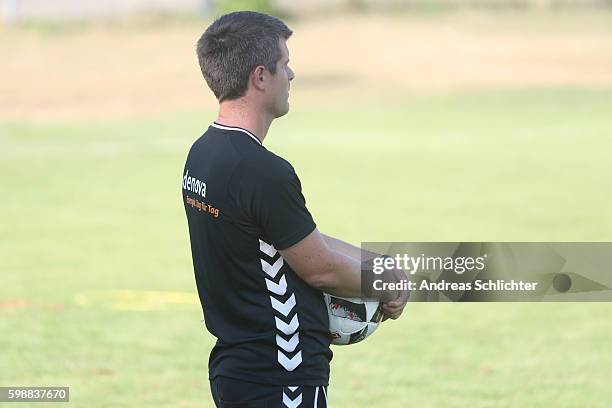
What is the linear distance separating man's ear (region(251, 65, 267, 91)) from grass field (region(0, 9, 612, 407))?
13.4ft

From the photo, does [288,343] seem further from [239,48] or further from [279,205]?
[239,48]

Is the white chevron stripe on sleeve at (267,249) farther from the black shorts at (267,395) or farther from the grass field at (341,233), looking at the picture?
the grass field at (341,233)

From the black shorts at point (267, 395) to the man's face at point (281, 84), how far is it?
3.50 feet

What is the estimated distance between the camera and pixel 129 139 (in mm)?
29328

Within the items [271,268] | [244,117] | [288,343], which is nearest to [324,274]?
[271,268]

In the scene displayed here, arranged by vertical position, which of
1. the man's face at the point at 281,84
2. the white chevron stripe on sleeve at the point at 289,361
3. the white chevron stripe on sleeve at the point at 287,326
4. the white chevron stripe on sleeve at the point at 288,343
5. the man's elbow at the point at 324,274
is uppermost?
the man's face at the point at 281,84

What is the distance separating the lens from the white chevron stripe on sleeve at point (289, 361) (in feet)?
13.6

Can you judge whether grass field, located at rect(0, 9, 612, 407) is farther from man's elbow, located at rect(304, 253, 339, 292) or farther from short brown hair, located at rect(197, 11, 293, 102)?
short brown hair, located at rect(197, 11, 293, 102)

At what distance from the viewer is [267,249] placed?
4090mm

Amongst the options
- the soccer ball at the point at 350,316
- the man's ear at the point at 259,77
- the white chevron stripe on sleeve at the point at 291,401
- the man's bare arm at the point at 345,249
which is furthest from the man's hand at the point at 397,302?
the man's ear at the point at 259,77

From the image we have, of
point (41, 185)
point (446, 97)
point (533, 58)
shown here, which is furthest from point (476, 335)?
point (533, 58)

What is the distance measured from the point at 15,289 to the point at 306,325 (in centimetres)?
839

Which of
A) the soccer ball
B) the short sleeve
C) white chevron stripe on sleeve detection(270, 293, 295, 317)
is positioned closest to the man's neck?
the short sleeve

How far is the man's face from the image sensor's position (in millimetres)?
4125
